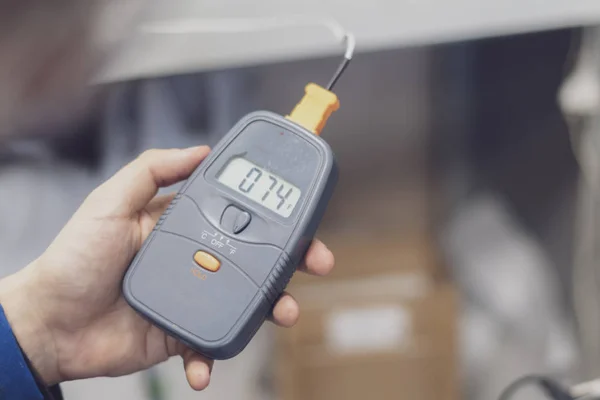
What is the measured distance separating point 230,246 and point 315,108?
0.12 m

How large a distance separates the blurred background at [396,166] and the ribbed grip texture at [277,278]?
17 centimetres

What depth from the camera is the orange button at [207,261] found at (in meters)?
0.42

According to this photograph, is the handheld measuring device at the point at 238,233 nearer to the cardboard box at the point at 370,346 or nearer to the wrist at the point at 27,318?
the wrist at the point at 27,318

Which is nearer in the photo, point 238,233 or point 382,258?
point 238,233

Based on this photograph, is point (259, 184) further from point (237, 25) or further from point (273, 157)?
point (237, 25)

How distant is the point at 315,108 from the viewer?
46 centimetres

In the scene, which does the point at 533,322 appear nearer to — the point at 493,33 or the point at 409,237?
the point at 409,237

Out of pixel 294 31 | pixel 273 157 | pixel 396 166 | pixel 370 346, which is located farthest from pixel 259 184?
pixel 396 166

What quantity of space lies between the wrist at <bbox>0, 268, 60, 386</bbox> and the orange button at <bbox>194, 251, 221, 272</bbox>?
0.15 metres

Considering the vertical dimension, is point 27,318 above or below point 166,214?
below

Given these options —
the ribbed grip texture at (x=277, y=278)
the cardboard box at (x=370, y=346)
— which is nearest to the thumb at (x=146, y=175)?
the ribbed grip texture at (x=277, y=278)

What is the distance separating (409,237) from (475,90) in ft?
0.92

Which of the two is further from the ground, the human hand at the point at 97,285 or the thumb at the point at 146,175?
the thumb at the point at 146,175

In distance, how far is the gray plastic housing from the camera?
413mm
